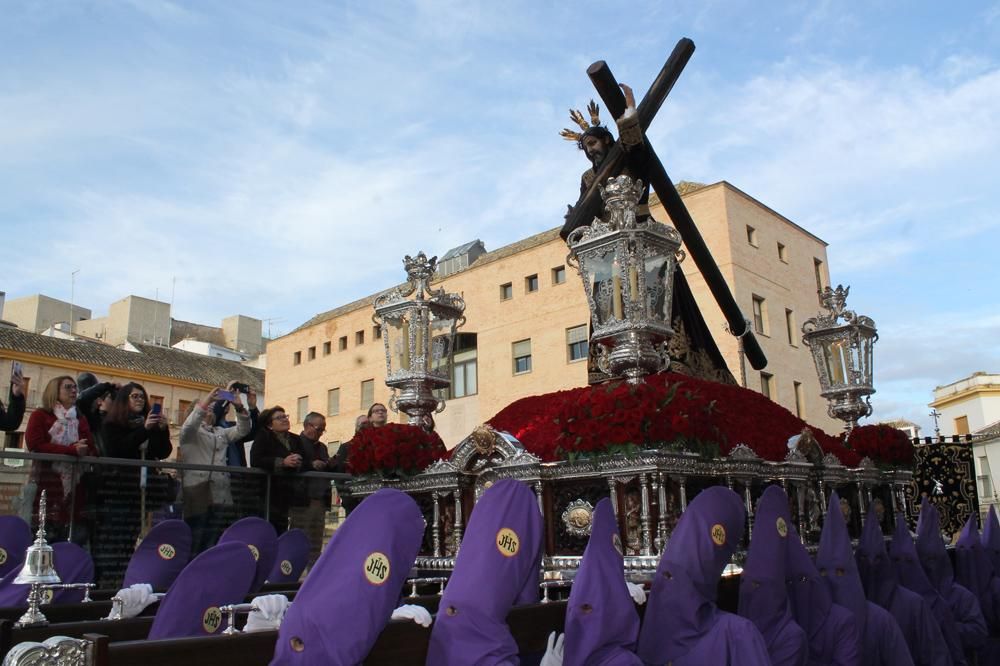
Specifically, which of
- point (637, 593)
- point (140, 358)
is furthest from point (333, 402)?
point (637, 593)

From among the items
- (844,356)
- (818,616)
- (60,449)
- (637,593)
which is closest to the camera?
(637,593)

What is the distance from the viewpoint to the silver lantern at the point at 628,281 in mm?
6090

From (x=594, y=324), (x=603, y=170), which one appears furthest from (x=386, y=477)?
(x=603, y=170)

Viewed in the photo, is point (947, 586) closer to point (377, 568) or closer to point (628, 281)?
point (628, 281)

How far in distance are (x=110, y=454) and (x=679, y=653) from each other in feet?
17.7

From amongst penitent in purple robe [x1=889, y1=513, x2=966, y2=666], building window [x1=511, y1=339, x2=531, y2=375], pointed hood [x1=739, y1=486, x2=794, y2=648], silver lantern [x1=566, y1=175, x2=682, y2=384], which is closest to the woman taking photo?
silver lantern [x1=566, y1=175, x2=682, y2=384]

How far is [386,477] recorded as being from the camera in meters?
6.68

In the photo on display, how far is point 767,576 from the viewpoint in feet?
16.3

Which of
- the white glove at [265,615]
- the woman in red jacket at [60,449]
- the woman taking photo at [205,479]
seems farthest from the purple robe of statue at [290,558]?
the white glove at [265,615]

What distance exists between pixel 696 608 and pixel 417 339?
13.3 feet

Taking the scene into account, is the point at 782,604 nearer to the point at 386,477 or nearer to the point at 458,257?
the point at 386,477

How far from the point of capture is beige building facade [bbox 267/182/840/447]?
26406 millimetres

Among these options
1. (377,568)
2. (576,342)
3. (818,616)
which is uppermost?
(576,342)

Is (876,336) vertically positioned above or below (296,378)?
below
